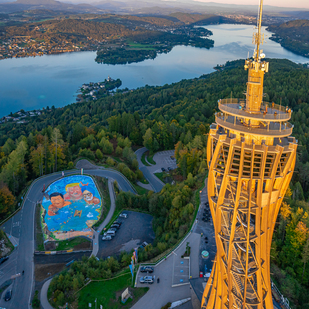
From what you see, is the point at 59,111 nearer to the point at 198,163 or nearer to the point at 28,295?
the point at 198,163

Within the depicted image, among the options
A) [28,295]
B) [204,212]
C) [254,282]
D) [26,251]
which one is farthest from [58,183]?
[254,282]

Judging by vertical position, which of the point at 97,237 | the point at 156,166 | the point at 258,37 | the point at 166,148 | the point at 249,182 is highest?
the point at 258,37

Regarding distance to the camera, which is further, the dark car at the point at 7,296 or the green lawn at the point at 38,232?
the green lawn at the point at 38,232

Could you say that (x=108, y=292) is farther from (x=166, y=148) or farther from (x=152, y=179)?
(x=166, y=148)

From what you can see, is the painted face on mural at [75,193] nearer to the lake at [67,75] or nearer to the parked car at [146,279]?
the parked car at [146,279]

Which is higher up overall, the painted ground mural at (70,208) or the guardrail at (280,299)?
the guardrail at (280,299)

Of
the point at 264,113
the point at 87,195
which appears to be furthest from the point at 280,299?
the point at 87,195

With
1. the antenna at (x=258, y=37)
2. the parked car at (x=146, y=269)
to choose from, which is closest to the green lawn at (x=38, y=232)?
the parked car at (x=146, y=269)
